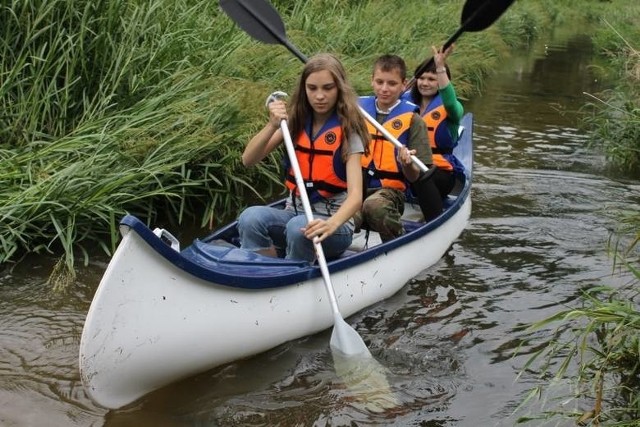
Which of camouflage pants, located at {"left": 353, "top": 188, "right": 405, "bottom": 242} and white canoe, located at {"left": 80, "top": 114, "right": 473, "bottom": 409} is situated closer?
white canoe, located at {"left": 80, "top": 114, "right": 473, "bottom": 409}

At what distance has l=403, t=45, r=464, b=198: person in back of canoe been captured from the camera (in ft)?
15.8

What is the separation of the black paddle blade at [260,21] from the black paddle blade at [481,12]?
112 centimetres

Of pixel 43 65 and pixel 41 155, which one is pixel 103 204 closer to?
pixel 41 155

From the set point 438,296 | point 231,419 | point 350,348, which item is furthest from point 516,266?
point 231,419

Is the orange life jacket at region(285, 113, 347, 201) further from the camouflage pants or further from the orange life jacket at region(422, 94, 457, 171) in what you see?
the orange life jacket at region(422, 94, 457, 171)

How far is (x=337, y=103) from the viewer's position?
3.69m

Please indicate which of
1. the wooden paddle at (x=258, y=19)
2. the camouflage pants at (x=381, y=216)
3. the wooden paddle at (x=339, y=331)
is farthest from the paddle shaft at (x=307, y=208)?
the wooden paddle at (x=258, y=19)

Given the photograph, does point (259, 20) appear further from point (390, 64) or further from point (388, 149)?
point (388, 149)

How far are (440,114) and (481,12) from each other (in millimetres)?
671

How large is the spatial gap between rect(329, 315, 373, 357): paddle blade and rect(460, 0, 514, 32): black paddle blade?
91.9 inches

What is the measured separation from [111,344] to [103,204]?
1.73m

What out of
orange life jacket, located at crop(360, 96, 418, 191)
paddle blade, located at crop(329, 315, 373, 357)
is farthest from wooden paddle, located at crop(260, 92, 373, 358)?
orange life jacket, located at crop(360, 96, 418, 191)

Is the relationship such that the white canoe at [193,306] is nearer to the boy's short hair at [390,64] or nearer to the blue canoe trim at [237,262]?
the blue canoe trim at [237,262]

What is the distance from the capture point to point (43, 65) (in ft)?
16.1
